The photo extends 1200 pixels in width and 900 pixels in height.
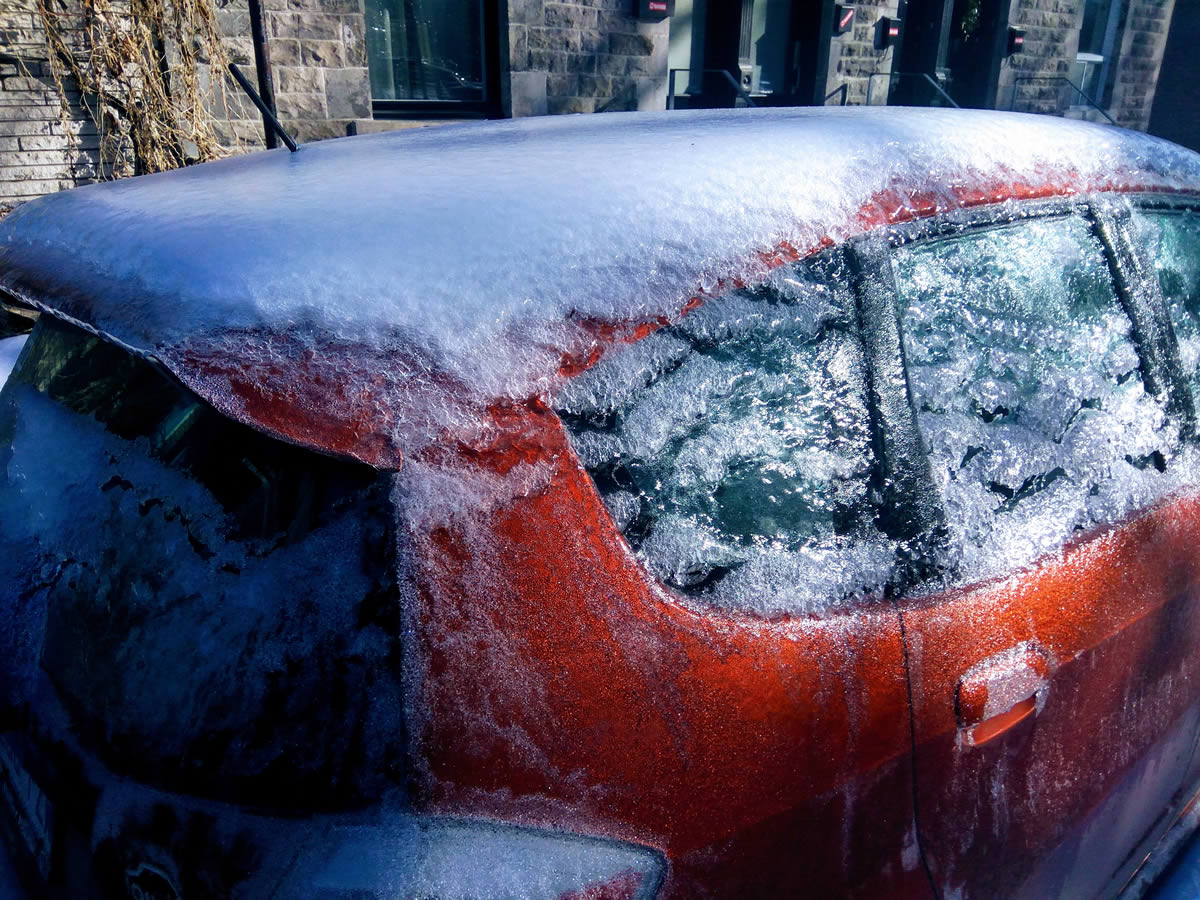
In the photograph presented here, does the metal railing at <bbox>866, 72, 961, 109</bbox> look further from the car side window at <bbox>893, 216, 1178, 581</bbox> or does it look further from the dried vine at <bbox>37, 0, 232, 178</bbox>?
the car side window at <bbox>893, 216, 1178, 581</bbox>

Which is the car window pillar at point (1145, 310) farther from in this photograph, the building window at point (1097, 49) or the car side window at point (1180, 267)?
the building window at point (1097, 49)

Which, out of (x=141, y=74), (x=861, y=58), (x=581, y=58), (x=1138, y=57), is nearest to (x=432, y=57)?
(x=581, y=58)

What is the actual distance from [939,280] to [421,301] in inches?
31.5

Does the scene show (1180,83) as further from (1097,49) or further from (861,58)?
(861,58)

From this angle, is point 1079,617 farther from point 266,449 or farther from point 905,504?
point 266,449

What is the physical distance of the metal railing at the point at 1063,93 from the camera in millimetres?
11094

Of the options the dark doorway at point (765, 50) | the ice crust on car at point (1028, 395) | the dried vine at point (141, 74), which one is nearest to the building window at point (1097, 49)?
the dark doorway at point (765, 50)

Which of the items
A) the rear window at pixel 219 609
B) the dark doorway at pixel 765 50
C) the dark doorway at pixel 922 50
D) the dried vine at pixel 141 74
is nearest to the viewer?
the rear window at pixel 219 609

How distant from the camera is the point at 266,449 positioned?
3.14ft

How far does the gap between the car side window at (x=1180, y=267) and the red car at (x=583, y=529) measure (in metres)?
0.28

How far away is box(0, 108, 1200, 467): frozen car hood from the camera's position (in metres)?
0.91

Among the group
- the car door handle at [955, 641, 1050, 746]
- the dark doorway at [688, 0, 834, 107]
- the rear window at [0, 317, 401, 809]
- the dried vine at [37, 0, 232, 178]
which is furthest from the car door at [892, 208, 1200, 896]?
the dark doorway at [688, 0, 834, 107]

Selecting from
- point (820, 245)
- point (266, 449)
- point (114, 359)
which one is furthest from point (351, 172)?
point (820, 245)

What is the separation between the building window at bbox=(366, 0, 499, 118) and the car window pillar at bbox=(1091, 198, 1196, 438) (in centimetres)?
666
